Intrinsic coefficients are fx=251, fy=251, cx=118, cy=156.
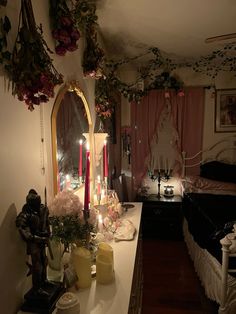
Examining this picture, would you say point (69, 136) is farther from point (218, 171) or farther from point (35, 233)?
point (218, 171)

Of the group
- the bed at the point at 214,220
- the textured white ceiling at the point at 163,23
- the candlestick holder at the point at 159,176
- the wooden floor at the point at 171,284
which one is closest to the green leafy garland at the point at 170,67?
the textured white ceiling at the point at 163,23

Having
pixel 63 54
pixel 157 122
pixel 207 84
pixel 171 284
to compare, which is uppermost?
pixel 207 84

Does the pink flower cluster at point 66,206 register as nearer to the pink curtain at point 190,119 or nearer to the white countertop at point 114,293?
the white countertop at point 114,293

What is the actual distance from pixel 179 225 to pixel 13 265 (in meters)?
2.98

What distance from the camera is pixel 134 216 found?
2066 millimetres

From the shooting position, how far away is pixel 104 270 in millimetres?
1148

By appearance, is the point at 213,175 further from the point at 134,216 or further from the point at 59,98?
the point at 59,98

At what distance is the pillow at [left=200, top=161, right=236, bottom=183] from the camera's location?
350 centimetres

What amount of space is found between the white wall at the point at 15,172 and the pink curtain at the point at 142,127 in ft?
9.16

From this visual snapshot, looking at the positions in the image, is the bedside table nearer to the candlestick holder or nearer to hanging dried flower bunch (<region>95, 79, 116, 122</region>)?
the candlestick holder

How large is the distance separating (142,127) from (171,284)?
2.26 meters

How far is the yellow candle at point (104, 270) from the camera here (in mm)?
1147

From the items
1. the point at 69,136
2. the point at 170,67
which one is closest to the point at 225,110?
the point at 170,67

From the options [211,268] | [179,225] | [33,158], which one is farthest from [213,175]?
[33,158]
